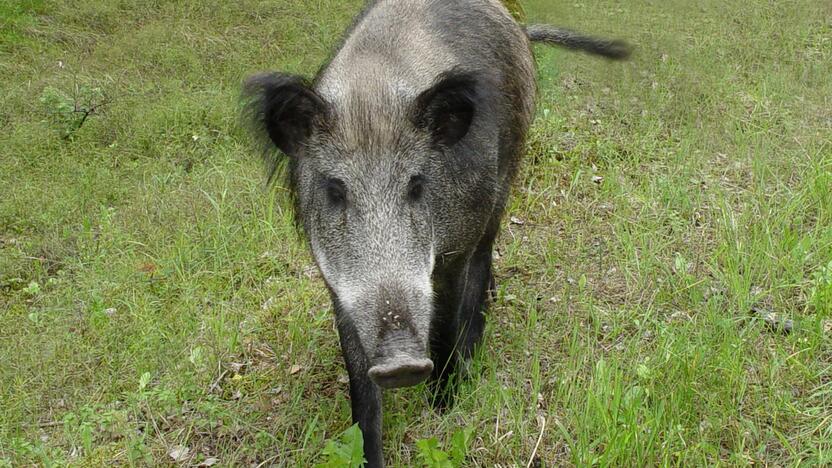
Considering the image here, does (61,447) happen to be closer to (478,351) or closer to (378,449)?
(378,449)

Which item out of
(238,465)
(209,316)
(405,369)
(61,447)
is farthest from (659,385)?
(61,447)

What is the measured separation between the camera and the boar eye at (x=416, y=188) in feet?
11.0

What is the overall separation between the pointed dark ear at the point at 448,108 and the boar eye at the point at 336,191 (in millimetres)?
429

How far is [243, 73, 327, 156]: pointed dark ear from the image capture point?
134 inches

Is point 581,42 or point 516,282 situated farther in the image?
point 581,42

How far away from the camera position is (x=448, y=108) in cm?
357

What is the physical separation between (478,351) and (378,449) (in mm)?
950

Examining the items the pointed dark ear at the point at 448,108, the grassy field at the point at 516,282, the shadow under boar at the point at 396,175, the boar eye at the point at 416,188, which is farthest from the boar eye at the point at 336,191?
the grassy field at the point at 516,282

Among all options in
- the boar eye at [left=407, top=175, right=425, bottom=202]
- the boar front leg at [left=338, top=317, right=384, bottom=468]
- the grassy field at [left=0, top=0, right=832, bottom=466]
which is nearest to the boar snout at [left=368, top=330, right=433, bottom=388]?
the boar eye at [left=407, top=175, right=425, bottom=202]

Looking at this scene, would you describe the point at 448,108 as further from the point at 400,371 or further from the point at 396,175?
the point at 400,371

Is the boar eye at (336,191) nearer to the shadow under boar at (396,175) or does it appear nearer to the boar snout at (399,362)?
the shadow under boar at (396,175)

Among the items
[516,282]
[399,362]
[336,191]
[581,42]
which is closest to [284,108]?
[336,191]

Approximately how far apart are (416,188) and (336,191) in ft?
1.05

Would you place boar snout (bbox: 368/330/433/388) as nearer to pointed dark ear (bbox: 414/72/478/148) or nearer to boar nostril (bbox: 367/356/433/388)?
boar nostril (bbox: 367/356/433/388)
